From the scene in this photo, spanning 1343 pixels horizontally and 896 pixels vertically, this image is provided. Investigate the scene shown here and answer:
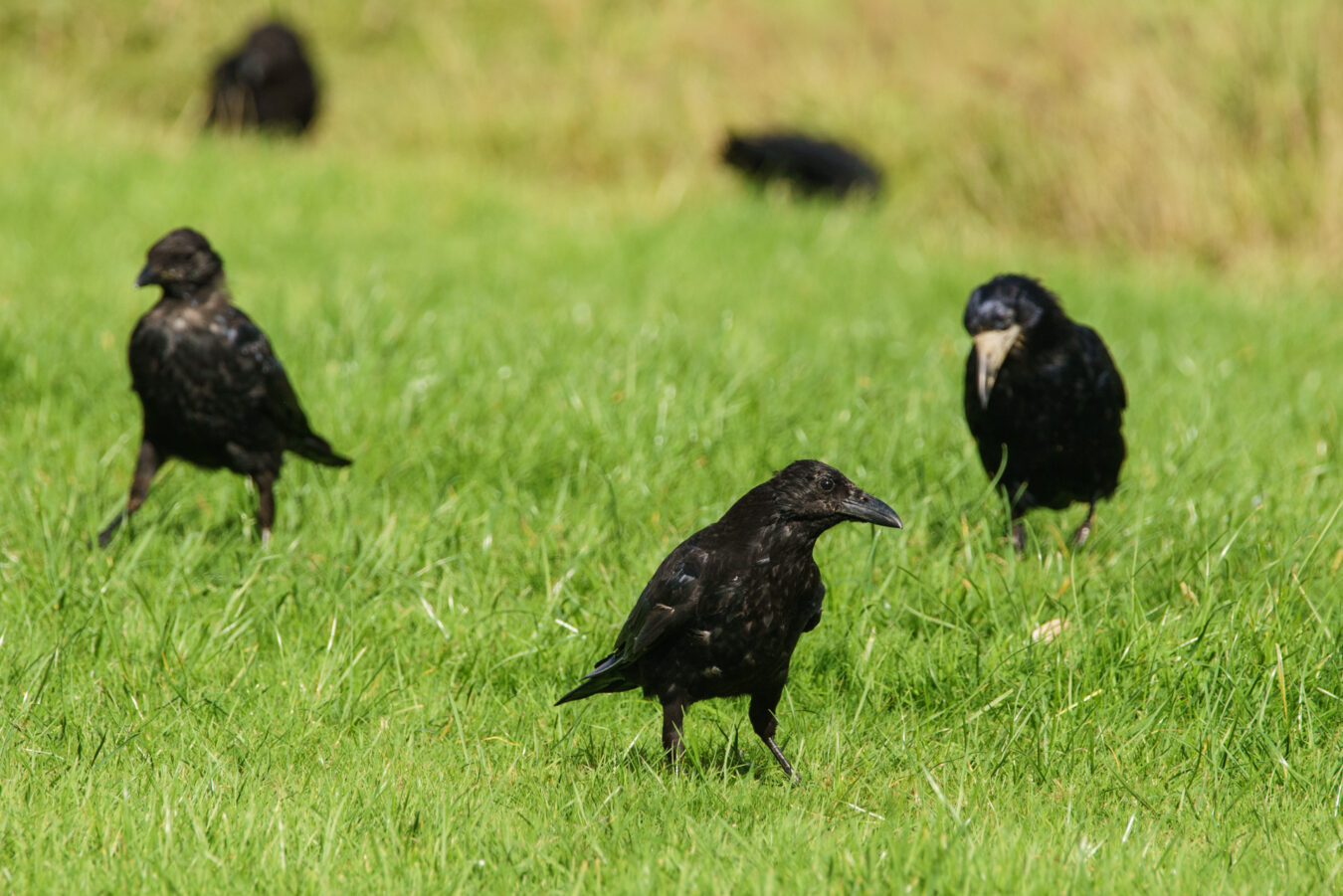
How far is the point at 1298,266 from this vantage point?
11102 mm

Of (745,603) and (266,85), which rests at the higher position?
(266,85)

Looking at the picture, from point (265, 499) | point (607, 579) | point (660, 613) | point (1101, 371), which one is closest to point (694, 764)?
point (660, 613)

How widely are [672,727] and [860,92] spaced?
12.4 meters

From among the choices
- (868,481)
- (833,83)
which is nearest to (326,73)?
(833,83)

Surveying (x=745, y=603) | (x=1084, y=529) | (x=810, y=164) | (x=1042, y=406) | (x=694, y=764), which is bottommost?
(x=694, y=764)

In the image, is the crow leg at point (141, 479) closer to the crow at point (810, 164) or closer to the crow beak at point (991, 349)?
the crow beak at point (991, 349)

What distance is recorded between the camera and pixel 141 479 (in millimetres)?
5031

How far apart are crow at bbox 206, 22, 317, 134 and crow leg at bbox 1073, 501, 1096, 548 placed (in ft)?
35.3

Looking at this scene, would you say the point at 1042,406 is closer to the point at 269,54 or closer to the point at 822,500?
the point at 822,500

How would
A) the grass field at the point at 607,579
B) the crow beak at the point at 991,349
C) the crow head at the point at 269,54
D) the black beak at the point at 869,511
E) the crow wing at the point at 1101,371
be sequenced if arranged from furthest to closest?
the crow head at the point at 269,54
the crow wing at the point at 1101,371
the crow beak at the point at 991,349
the black beak at the point at 869,511
the grass field at the point at 607,579

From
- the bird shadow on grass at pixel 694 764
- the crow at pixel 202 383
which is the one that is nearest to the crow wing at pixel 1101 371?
the bird shadow on grass at pixel 694 764

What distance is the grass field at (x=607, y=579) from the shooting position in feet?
10.2

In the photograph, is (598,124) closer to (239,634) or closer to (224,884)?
(239,634)

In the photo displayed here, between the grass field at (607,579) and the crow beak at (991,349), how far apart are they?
0.48 meters
